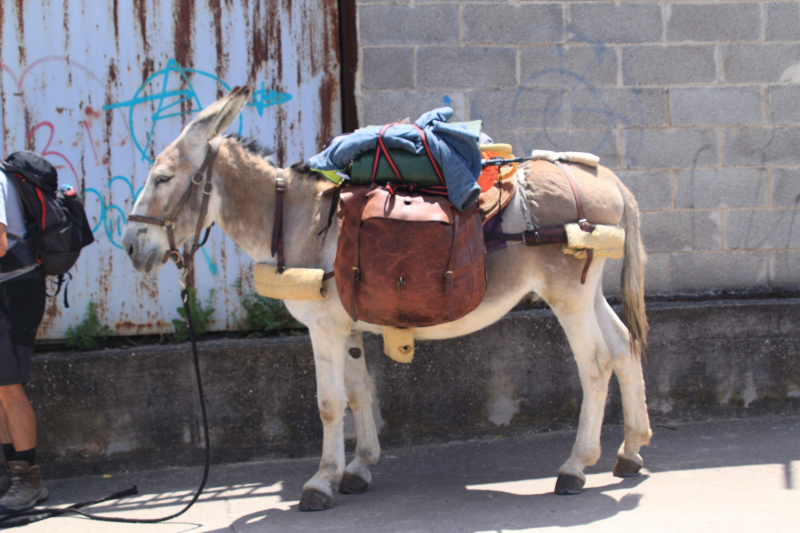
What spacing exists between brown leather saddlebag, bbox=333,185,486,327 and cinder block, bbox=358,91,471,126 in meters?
1.56

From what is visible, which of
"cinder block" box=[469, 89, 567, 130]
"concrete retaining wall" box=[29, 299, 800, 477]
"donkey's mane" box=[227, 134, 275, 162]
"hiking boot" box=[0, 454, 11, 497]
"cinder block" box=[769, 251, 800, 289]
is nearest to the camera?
"donkey's mane" box=[227, 134, 275, 162]

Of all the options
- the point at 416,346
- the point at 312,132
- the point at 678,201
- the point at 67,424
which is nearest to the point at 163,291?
the point at 67,424

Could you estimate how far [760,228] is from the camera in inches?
192

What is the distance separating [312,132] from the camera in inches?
186

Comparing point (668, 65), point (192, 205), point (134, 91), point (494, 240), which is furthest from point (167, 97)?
point (668, 65)

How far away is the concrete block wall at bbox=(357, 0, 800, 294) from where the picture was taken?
4.63m

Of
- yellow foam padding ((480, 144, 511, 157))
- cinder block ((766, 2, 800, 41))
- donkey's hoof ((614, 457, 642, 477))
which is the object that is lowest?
donkey's hoof ((614, 457, 642, 477))

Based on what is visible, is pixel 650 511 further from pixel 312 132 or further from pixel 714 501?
pixel 312 132

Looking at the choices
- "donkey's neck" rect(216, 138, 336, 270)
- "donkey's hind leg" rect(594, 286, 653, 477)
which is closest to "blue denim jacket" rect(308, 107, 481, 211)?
"donkey's neck" rect(216, 138, 336, 270)

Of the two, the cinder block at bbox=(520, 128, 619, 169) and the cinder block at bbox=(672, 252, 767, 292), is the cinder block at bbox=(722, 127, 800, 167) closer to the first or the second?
the cinder block at bbox=(672, 252, 767, 292)

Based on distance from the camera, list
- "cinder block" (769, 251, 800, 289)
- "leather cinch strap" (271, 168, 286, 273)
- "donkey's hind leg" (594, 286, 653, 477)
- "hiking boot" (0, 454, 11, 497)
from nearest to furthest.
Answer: "leather cinch strap" (271, 168, 286, 273) < "donkey's hind leg" (594, 286, 653, 477) < "hiking boot" (0, 454, 11, 497) < "cinder block" (769, 251, 800, 289)

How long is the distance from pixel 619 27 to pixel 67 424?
450 cm

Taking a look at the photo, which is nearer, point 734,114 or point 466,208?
point 466,208

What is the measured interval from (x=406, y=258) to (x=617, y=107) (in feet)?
8.34
